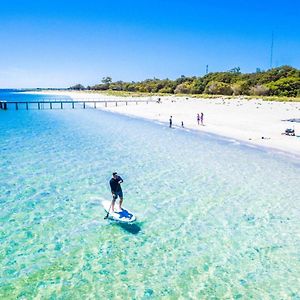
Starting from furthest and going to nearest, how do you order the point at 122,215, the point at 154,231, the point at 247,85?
the point at 247,85 → the point at 122,215 → the point at 154,231

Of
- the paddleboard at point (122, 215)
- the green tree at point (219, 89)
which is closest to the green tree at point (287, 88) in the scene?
the green tree at point (219, 89)

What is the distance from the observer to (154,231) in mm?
11055

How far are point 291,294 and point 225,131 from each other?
1071 inches

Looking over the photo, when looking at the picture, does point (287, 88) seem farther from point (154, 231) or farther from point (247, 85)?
point (154, 231)

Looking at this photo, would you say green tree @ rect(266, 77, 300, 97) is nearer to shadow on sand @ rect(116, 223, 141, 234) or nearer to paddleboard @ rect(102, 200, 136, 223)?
→ paddleboard @ rect(102, 200, 136, 223)

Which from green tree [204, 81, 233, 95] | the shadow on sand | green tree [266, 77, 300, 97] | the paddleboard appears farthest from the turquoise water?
green tree [204, 81, 233, 95]

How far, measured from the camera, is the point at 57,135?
116 ft

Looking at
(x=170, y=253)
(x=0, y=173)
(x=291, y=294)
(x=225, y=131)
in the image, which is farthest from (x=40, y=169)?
(x=225, y=131)

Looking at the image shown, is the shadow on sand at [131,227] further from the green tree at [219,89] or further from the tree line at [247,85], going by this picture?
the green tree at [219,89]

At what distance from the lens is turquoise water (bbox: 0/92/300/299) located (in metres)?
8.19

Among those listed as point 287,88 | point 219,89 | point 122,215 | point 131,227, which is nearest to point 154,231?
point 131,227

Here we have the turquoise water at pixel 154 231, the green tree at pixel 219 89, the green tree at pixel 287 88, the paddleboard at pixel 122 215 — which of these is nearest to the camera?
the turquoise water at pixel 154 231

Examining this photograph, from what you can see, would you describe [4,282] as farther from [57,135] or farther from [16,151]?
[57,135]

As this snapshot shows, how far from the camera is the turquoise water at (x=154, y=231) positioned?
322 inches
